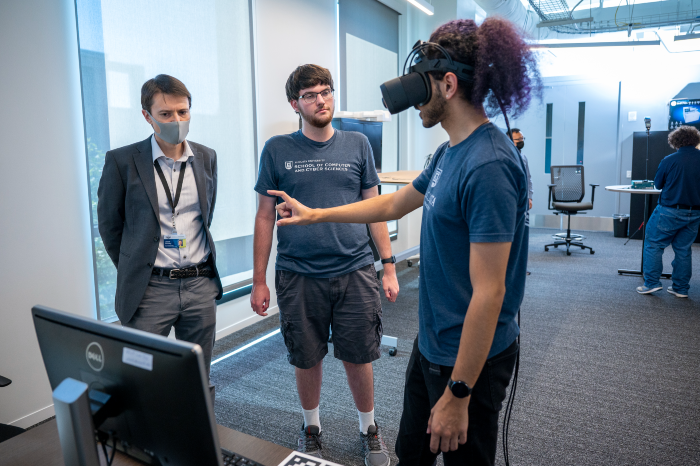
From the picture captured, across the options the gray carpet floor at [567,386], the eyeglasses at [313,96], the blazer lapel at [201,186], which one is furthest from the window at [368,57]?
the blazer lapel at [201,186]

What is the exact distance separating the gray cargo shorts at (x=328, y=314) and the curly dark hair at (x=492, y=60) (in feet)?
3.07

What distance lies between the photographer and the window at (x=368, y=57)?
4.48 meters

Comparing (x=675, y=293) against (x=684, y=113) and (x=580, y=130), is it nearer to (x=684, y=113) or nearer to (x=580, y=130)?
(x=684, y=113)

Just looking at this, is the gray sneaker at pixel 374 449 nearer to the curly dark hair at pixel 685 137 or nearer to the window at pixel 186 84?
the window at pixel 186 84

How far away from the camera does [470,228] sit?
92 centimetres

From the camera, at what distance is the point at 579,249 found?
6.50m

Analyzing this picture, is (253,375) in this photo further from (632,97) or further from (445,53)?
(632,97)

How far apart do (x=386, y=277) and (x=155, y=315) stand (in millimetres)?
905

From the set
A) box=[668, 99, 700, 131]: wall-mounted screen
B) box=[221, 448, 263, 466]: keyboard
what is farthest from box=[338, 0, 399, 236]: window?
box=[668, 99, 700, 131]: wall-mounted screen

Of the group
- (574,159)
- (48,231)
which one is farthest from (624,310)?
(574,159)

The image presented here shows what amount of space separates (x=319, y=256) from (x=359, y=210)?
444 mm

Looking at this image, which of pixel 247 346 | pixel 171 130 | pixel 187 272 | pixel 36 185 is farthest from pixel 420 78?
pixel 247 346

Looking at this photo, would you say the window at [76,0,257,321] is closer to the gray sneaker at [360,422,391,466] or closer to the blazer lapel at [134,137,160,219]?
the blazer lapel at [134,137,160,219]

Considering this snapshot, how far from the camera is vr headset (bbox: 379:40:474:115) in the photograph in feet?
3.25
